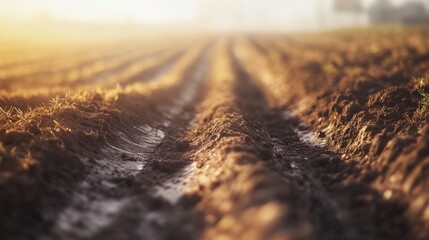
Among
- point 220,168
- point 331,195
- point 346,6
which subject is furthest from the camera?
point 346,6

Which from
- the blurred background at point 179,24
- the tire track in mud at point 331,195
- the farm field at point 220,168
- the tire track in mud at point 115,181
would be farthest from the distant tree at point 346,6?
the tire track in mud at point 331,195

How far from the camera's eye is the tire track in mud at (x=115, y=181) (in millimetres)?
5625

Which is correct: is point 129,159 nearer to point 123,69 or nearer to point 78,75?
point 78,75

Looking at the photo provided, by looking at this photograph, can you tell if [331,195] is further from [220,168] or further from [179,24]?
[179,24]

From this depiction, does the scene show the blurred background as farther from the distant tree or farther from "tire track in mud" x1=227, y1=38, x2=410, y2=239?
"tire track in mud" x1=227, y1=38, x2=410, y2=239

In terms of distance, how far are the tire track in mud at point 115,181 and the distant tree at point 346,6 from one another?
2865 inches

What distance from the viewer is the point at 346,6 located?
256ft

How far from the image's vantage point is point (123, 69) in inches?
1119

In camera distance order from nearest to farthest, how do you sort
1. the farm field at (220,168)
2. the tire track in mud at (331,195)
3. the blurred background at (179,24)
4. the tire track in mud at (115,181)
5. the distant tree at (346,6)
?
1. the tire track in mud at (331,195)
2. the farm field at (220,168)
3. the tire track in mud at (115,181)
4. the distant tree at (346,6)
5. the blurred background at (179,24)

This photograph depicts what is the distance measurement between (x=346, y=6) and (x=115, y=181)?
261 feet

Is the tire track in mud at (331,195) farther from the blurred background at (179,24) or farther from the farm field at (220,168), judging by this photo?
the blurred background at (179,24)

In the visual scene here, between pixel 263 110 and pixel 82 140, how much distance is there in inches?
288

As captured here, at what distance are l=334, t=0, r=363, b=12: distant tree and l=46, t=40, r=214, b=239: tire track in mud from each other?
72.8 m

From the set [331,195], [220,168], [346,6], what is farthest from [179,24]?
[331,195]
